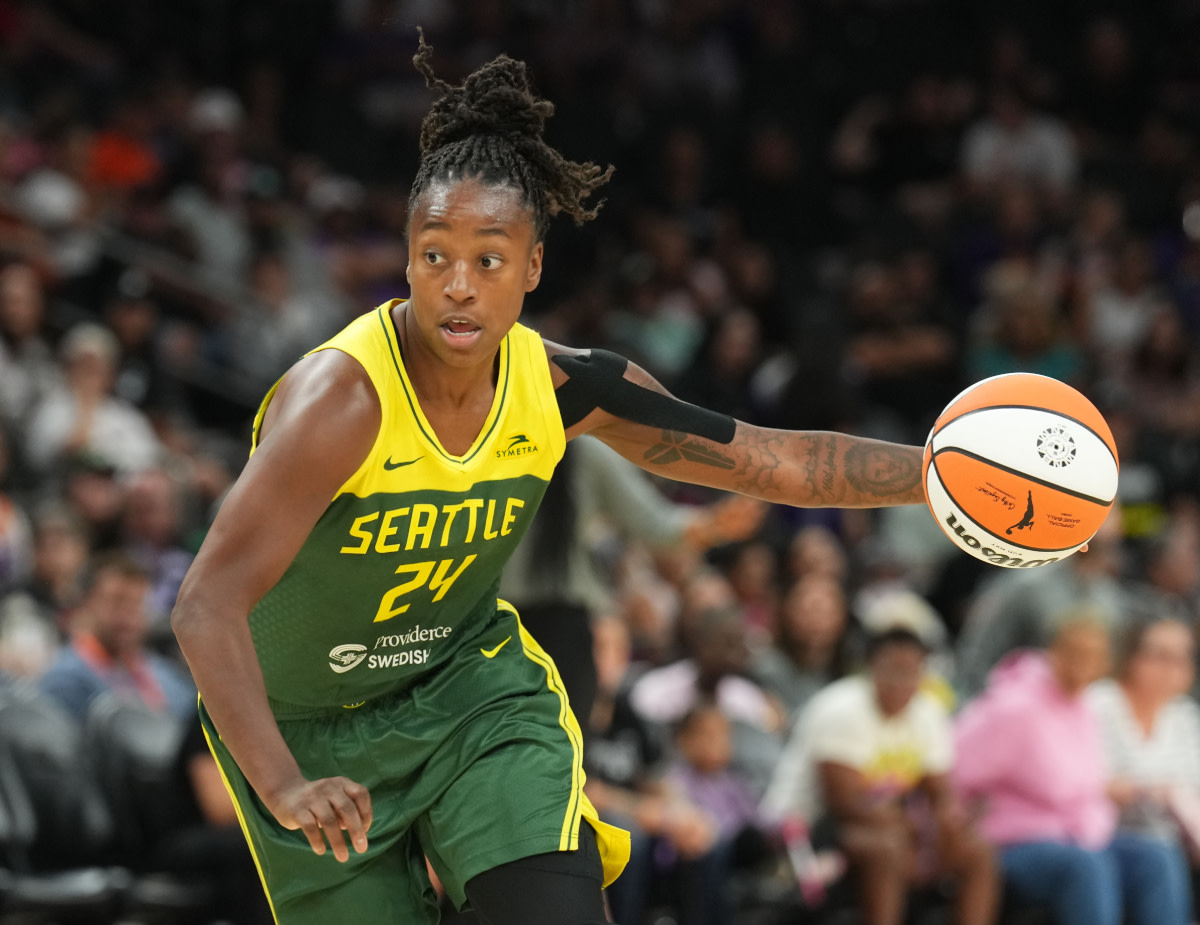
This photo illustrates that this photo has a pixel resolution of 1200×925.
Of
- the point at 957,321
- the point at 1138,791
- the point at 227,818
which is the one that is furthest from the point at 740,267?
the point at 227,818

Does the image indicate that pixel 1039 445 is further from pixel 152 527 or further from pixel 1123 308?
pixel 1123 308

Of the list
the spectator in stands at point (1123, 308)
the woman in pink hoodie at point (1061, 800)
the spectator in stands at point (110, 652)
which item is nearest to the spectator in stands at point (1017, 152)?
the spectator in stands at point (1123, 308)

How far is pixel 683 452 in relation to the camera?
12.3 ft

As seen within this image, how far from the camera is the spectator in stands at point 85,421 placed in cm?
808

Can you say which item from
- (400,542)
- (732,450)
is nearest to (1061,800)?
(732,450)

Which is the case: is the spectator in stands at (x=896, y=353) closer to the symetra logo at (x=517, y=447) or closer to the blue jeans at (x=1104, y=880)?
the blue jeans at (x=1104, y=880)

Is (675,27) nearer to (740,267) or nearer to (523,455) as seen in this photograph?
(740,267)

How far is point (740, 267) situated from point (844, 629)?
13.4 feet

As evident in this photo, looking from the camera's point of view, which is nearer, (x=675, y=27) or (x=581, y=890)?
(x=581, y=890)

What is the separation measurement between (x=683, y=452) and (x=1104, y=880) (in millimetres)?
3832

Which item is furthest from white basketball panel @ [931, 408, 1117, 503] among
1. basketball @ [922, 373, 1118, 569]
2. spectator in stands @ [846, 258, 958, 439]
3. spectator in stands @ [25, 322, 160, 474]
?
spectator in stands @ [846, 258, 958, 439]

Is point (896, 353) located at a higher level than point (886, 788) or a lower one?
higher

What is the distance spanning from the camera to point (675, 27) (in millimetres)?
12719

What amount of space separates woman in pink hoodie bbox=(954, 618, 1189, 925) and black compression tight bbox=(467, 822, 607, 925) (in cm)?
393
